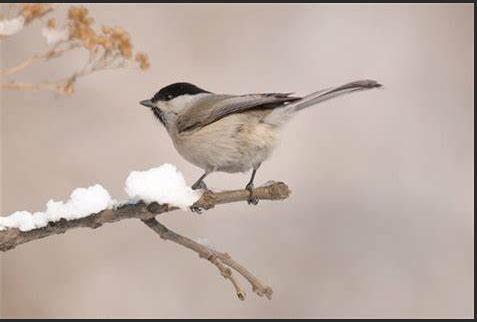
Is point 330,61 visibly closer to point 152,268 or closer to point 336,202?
point 336,202

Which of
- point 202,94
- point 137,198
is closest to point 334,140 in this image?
point 202,94

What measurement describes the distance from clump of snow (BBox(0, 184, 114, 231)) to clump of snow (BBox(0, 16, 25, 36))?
1.43ft

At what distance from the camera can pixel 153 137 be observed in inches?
164

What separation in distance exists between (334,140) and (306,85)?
42 cm

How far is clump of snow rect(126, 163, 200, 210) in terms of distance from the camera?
152cm

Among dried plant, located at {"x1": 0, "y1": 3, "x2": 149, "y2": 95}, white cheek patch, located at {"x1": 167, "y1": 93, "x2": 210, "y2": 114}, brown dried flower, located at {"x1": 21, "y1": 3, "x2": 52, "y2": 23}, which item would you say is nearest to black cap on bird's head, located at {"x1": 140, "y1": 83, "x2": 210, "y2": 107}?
white cheek patch, located at {"x1": 167, "y1": 93, "x2": 210, "y2": 114}

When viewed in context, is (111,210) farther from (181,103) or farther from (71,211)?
(181,103)

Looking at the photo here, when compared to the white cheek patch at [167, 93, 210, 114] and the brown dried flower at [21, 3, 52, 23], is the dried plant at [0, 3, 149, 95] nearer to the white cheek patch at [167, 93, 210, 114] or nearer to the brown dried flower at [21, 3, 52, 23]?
the brown dried flower at [21, 3, 52, 23]

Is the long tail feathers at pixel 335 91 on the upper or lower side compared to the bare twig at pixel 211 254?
upper

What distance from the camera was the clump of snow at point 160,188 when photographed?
1520mm

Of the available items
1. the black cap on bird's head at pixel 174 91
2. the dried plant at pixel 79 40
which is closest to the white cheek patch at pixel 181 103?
the black cap on bird's head at pixel 174 91

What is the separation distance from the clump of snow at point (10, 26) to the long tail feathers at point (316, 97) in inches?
35.5

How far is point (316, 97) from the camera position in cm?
221

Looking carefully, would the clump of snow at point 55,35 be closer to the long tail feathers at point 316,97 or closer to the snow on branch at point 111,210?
the snow on branch at point 111,210
